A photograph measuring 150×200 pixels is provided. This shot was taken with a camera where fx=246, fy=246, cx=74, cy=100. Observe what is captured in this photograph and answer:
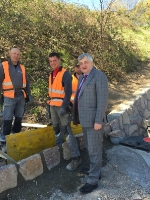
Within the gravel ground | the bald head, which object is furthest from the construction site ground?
the bald head

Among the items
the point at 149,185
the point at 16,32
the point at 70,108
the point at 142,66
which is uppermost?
the point at 16,32

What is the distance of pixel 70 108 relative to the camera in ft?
13.0

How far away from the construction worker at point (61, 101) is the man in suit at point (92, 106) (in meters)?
0.36

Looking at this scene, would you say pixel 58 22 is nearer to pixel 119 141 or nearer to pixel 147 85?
pixel 147 85

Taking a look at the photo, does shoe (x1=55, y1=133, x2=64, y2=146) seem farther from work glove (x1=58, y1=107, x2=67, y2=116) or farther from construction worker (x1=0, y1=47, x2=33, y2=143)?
construction worker (x1=0, y1=47, x2=33, y2=143)

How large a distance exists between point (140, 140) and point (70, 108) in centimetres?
215

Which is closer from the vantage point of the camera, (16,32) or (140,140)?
(140,140)

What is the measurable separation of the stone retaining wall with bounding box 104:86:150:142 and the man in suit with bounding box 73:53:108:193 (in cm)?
174

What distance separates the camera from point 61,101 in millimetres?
3875

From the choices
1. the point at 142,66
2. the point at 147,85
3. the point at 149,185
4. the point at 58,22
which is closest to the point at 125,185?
the point at 149,185

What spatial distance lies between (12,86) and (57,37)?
4.01m

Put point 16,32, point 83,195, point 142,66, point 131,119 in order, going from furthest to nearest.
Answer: point 142,66 < point 16,32 < point 131,119 < point 83,195

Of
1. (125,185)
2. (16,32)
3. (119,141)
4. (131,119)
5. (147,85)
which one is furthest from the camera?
(147,85)

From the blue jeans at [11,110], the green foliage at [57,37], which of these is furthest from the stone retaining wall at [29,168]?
the green foliage at [57,37]
